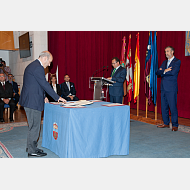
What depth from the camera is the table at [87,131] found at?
8.34ft

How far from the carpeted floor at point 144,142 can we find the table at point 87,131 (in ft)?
0.72

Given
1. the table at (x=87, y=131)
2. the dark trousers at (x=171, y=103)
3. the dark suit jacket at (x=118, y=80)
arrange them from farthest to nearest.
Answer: the dark trousers at (x=171, y=103)
the dark suit jacket at (x=118, y=80)
the table at (x=87, y=131)

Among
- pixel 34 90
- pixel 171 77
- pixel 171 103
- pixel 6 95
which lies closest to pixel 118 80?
pixel 171 77

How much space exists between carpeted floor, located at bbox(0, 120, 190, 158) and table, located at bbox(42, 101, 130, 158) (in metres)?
0.22

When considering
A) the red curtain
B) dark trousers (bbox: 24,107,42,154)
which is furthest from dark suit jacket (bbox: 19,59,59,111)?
the red curtain

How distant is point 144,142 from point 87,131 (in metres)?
1.44

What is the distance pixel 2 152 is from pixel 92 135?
145 centimetres

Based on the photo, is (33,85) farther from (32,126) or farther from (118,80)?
(118,80)

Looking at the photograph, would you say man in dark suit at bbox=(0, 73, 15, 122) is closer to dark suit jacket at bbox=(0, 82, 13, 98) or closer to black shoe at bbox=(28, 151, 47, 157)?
dark suit jacket at bbox=(0, 82, 13, 98)

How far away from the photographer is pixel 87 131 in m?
2.63

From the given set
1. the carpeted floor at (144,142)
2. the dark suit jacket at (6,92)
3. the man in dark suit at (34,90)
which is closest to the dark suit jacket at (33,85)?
the man in dark suit at (34,90)

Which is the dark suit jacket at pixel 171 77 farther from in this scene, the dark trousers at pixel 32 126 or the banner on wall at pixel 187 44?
the dark trousers at pixel 32 126

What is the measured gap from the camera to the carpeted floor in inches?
119

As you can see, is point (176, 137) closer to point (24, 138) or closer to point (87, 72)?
point (24, 138)
